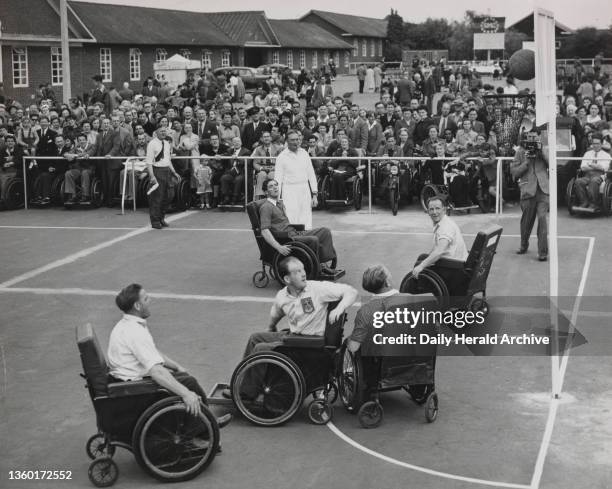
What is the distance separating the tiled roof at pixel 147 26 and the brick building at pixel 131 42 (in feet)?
0.21

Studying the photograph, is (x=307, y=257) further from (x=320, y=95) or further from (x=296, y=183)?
(x=320, y=95)

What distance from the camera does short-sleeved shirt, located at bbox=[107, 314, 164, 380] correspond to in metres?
7.45

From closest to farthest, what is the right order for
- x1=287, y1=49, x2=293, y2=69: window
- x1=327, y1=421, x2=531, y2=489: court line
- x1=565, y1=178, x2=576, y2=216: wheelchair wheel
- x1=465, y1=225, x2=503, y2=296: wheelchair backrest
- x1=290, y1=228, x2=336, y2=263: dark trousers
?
x1=327, y1=421, x2=531, y2=489: court line
x1=465, y1=225, x2=503, y2=296: wheelchair backrest
x1=290, y1=228, x2=336, y2=263: dark trousers
x1=565, y1=178, x2=576, y2=216: wheelchair wheel
x1=287, y1=49, x2=293, y2=69: window

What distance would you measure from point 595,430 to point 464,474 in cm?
143

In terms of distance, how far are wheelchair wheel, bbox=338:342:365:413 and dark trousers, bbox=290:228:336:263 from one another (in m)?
4.64

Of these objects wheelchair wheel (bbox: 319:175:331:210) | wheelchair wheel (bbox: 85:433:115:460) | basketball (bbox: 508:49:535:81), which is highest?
basketball (bbox: 508:49:535:81)

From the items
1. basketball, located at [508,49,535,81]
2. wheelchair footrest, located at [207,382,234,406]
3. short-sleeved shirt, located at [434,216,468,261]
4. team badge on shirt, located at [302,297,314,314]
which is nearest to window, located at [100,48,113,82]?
basketball, located at [508,49,535,81]

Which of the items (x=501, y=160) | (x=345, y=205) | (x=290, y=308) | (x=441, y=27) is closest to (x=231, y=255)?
(x=345, y=205)

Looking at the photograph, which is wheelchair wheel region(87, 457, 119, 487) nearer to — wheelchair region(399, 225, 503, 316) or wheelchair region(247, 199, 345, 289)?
wheelchair region(399, 225, 503, 316)

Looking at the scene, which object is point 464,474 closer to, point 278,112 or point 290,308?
point 290,308

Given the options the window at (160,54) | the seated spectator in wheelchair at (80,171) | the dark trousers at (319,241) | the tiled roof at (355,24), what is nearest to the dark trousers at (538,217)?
the dark trousers at (319,241)

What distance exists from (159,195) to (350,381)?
411 inches

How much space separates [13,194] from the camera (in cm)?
2162

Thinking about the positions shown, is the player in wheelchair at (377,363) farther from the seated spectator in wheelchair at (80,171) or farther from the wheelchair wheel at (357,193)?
the seated spectator in wheelchair at (80,171)
